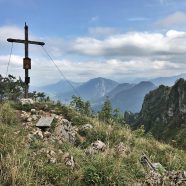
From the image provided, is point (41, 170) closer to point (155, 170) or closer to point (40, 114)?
point (155, 170)

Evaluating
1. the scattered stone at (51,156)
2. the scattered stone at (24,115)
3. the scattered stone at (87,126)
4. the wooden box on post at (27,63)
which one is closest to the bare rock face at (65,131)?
the scattered stone at (87,126)

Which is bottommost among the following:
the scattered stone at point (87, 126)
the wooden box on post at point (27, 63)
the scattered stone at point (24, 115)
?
the scattered stone at point (87, 126)

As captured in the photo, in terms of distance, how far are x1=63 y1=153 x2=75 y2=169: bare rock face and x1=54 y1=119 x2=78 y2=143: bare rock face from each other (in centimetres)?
503

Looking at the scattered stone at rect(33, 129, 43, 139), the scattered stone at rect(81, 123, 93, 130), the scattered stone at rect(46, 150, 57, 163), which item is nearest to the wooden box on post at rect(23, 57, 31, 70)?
the scattered stone at rect(81, 123, 93, 130)

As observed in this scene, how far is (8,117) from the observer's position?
17781 millimetres

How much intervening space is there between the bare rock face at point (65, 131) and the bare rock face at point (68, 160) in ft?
16.5

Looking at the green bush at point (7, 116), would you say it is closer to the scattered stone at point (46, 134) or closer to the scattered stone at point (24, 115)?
the scattered stone at point (24, 115)

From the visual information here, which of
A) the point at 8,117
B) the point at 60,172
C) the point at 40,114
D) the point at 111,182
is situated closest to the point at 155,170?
the point at 111,182

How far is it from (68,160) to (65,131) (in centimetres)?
686

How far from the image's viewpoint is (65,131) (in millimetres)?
18391

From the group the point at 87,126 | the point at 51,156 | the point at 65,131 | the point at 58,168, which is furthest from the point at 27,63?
the point at 58,168

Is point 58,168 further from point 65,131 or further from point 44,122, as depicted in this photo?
point 44,122

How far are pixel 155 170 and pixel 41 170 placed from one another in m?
4.17

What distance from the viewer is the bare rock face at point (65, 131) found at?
57.9 feet
